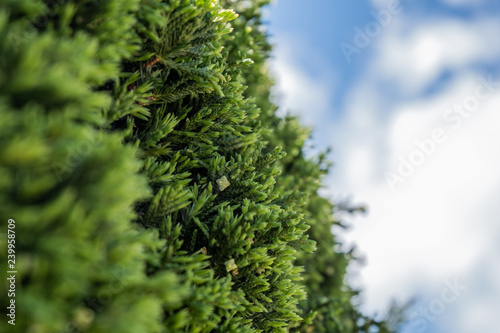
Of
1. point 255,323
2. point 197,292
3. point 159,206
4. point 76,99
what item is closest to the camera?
point 76,99

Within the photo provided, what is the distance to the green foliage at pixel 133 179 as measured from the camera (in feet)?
4.25

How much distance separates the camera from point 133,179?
1468 millimetres

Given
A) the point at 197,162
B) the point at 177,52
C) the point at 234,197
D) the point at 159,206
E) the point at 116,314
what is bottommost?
the point at 116,314

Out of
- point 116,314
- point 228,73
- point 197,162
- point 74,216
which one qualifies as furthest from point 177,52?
point 116,314

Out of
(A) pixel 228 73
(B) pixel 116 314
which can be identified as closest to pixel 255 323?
(B) pixel 116 314

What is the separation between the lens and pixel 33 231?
130 centimetres

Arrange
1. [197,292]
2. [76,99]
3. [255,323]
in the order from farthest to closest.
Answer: [255,323] → [197,292] → [76,99]

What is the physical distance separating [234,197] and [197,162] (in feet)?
1.18

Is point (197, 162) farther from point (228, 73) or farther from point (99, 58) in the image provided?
point (99, 58)

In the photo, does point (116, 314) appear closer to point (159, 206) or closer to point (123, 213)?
point (123, 213)

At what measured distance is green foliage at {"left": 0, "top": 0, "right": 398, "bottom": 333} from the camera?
1.30 meters

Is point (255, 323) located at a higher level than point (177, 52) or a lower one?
lower

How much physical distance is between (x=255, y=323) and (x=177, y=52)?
72.1 inches

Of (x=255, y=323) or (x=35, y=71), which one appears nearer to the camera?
(x=35, y=71)
